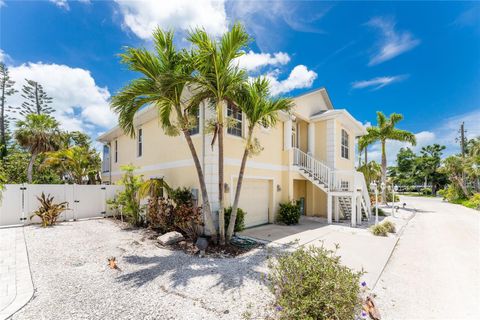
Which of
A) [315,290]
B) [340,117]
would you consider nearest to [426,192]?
[340,117]

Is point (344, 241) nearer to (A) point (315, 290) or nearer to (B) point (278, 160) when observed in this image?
(B) point (278, 160)

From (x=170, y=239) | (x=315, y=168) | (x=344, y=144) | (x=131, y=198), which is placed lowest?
(x=170, y=239)

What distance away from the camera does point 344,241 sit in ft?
27.5

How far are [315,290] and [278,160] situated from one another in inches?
353

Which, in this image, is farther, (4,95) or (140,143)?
(4,95)

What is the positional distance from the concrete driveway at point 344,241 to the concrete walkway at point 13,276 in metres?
5.55

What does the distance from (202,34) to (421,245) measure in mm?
10937

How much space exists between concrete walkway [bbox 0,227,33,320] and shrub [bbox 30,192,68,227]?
7.33ft

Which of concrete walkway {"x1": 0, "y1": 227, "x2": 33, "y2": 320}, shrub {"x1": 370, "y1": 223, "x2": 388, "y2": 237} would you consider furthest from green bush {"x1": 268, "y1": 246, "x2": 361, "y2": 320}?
shrub {"x1": 370, "y1": 223, "x2": 388, "y2": 237}

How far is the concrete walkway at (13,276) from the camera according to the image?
3.81 meters

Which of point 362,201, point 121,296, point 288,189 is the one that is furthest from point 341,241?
point 121,296

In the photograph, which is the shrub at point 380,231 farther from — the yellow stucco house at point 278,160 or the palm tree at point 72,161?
the palm tree at point 72,161

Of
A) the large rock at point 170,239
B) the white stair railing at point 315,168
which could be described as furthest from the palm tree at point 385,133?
the large rock at point 170,239

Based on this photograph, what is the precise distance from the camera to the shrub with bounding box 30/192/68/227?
10141mm
